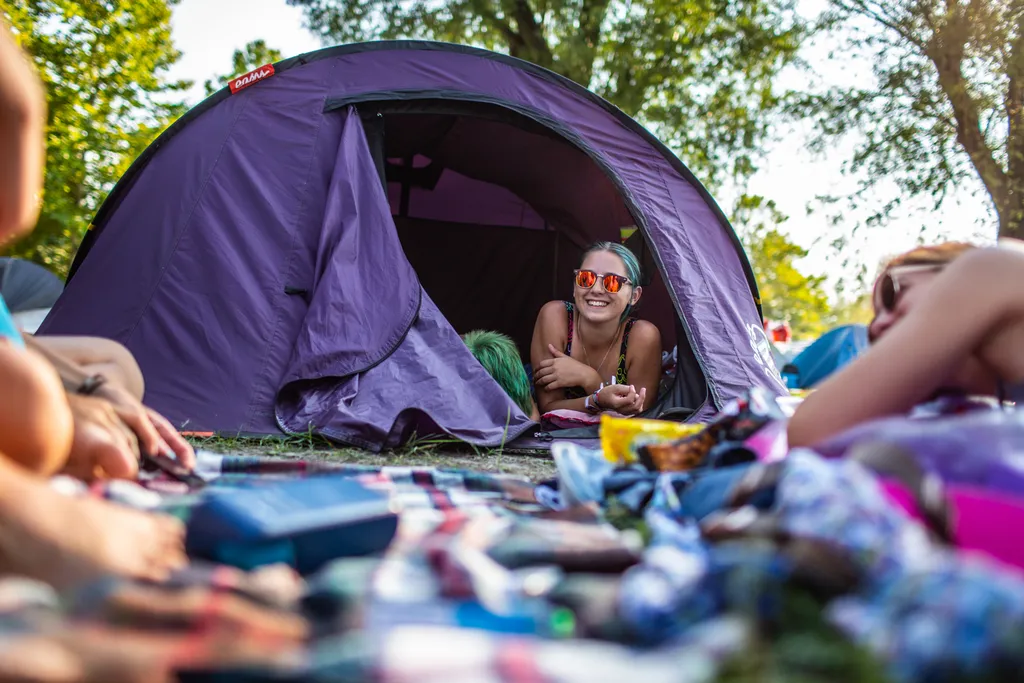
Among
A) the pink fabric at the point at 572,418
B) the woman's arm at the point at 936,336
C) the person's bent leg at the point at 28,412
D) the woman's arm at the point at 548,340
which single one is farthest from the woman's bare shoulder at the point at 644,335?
the person's bent leg at the point at 28,412

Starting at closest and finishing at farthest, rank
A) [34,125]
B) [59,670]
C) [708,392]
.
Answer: [59,670] → [34,125] → [708,392]

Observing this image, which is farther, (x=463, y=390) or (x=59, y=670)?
(x=463, y=390)

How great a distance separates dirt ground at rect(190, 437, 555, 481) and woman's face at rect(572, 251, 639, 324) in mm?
965

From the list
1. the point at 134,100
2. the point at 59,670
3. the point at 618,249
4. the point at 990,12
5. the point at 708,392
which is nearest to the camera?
the point at 59,670

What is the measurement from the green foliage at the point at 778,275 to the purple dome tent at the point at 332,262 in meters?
4.20

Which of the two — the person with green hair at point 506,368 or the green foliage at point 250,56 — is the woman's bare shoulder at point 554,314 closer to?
the person with green hair at point 506,368

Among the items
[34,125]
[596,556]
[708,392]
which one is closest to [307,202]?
[708,392]

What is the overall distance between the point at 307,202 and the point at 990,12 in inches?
210

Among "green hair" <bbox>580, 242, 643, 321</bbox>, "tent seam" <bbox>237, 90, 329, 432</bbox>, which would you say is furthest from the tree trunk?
"tent seam" <bbox>237, 90, 329, 432</bbox>

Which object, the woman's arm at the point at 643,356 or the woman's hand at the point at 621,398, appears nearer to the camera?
the woman's hand at the point at 621,398

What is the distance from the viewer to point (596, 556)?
3.31 ft

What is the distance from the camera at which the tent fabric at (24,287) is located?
4.96m

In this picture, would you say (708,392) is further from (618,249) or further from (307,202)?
(307,202)

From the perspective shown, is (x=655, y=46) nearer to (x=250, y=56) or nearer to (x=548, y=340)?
(x=250, y=56)
